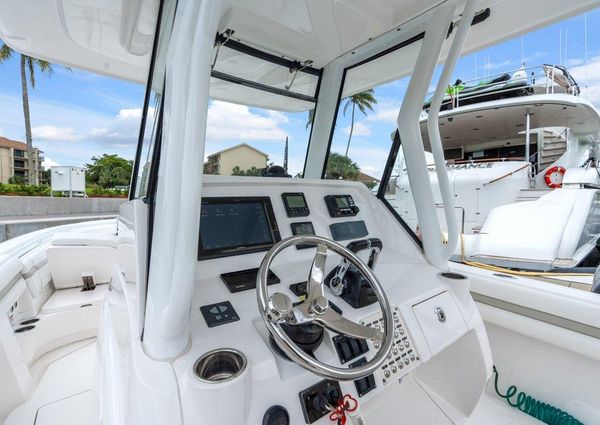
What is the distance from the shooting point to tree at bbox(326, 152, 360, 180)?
6.86ft

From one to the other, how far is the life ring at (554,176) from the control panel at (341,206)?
7.44 m

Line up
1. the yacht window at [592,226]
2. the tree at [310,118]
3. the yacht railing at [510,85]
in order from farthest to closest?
the yacht railing at [510,85]
the yacht window at [592,226]
the tree at [310,118]

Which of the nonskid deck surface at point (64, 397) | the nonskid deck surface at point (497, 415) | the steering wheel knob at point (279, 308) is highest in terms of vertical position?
the steering wheel knob at point (279, 308)

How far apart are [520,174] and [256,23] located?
6593 millimetres

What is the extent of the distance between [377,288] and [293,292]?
0.31 m

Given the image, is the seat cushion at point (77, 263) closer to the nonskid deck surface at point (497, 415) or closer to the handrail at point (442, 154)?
the handrail at point (442, 154)

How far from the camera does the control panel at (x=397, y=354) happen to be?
95 centimetres

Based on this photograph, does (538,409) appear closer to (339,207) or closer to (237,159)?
(339,207)

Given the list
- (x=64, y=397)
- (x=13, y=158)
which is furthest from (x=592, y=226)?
(x=13, y=158)

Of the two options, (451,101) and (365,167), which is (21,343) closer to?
(365,167)

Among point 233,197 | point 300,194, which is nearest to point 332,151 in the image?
point 300,194

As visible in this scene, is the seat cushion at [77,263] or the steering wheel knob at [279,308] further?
the seat cushion at [77,263]

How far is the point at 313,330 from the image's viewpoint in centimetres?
79

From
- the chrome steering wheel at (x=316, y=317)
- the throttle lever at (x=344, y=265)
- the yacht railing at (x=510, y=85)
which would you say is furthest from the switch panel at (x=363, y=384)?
the yacht railing at (x=510, y=85)
